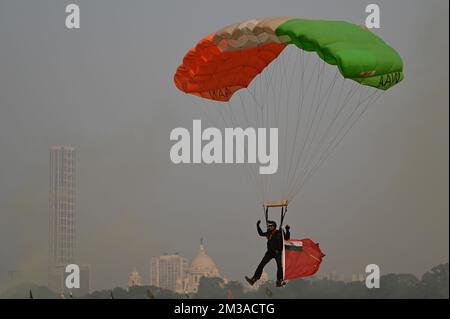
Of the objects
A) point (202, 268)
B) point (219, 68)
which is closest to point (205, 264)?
point (202, 268)

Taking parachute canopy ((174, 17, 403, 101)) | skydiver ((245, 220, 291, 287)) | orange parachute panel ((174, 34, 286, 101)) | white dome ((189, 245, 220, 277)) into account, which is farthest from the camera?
white dome ((189, 245, 220, 277))

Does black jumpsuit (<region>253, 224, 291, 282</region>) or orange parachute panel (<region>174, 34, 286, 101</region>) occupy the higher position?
orange parachute panel (<region>174, 34, 286, 101</region>)

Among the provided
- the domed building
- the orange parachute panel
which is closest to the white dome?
the domed building

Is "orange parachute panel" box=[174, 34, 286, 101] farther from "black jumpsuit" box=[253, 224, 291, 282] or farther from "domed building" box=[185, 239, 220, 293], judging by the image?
"domed building" box=[185, 239, 220, 293]

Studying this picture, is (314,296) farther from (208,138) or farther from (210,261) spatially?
(208,138)

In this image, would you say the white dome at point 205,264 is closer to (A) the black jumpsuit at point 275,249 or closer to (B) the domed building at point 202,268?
(B) the domed building at point 202,268

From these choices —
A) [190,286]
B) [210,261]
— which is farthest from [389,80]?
[190,286]
